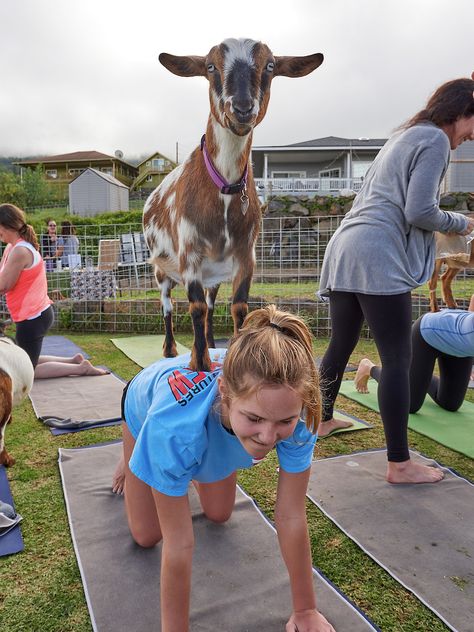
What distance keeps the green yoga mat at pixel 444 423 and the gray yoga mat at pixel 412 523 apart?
422mm

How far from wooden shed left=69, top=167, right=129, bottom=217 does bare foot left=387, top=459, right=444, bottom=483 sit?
43838 mm

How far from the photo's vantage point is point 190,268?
2172 mm

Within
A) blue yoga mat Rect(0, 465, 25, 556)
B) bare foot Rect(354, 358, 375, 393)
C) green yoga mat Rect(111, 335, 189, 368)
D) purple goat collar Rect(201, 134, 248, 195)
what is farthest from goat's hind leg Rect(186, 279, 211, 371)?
green yoga mat Rect(111, 335, 189, 368)

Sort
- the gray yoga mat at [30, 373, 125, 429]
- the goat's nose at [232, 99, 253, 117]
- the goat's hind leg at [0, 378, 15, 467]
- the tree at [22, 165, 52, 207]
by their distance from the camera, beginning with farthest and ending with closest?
the tree at [22, 165, 52, 207] < the gray yoga mat at [30, 373, 125, 429] < the goat's hind leg at [0, 378, 15, 467] < the goat's nose at [232, 99, 253, 117]

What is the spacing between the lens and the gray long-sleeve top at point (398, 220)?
234 cm

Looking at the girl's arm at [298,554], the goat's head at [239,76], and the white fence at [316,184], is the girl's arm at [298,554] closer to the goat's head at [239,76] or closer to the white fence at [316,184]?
the goat's head at [239,76]

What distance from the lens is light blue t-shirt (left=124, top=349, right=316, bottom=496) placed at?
1.46 m

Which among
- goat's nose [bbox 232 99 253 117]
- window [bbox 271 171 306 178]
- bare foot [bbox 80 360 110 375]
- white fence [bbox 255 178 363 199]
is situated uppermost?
window [bbox 271 171 306 178]

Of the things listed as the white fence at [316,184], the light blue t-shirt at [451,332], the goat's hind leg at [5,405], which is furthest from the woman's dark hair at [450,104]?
the white fence at [316,184]

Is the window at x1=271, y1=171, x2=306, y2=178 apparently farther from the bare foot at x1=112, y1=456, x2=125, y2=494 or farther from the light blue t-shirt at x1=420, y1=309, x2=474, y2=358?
the bare foot at x1=112, y1=456, x2=125, y2=494

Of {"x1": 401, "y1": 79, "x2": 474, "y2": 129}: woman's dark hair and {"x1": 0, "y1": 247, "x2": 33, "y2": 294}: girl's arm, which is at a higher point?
{"x1": 401, "y1": 79, "x2": 474, "y2": 129}: woman's dark hair

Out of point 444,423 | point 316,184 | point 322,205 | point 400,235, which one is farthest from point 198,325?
point 316,184

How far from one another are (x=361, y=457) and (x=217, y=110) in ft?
6.99

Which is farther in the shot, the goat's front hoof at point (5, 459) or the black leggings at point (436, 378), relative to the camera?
the black leggings at point (436, 378)
